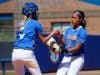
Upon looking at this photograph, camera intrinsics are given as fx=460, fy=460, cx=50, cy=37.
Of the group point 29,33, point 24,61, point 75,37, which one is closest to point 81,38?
point 75,37

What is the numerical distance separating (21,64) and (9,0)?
20.1 meters

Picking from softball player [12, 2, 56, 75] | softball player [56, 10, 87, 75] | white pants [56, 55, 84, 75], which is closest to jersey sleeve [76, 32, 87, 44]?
softball player [56, 10, 87, 75]

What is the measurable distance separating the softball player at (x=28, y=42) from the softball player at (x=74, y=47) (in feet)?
1.33

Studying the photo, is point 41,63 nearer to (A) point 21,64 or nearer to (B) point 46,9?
(A) point 21,64

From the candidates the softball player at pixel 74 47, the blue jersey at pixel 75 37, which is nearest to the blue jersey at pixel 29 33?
the softball player at pixel 74 47

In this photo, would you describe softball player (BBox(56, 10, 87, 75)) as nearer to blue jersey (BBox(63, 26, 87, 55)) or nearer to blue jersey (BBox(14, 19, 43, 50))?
blue jersey (BBox(63, 26, 87, 55))

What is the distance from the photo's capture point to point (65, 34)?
7.81 metres

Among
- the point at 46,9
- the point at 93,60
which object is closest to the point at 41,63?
the point at 93,60

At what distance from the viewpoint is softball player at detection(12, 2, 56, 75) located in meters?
7.34

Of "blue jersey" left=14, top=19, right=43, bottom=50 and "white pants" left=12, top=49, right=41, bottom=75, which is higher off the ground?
"blue jersey" left=14, top=19, right=43, bottom=50

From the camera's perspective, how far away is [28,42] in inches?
293

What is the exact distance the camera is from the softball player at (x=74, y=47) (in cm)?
760

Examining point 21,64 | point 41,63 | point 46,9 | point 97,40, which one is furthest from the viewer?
point 46,9

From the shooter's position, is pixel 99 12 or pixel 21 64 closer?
pixel 21 64
